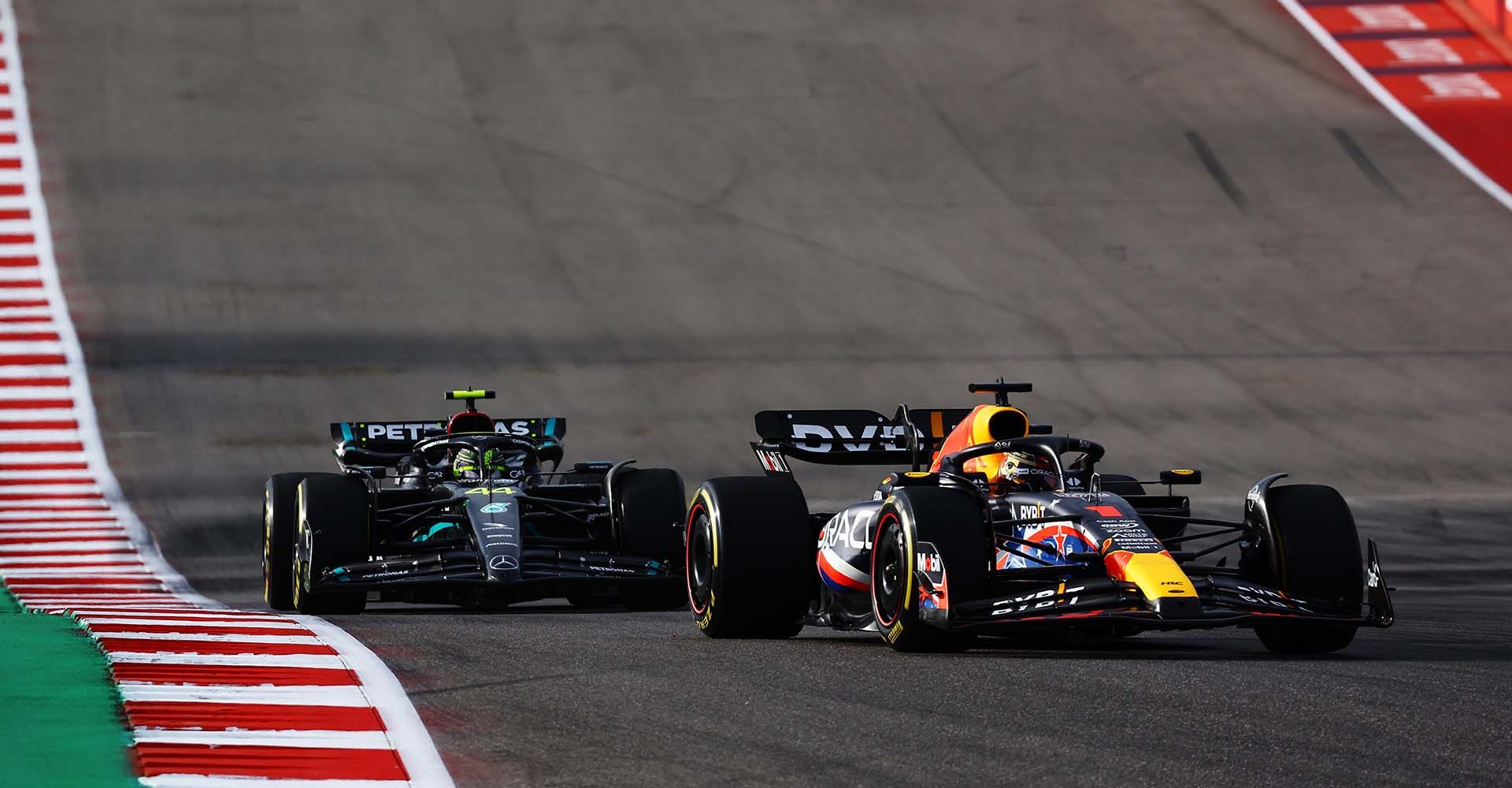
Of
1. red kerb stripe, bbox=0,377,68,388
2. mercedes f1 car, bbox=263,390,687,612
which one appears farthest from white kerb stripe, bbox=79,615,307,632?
red kerb stripe, bbox=0,377,68,388

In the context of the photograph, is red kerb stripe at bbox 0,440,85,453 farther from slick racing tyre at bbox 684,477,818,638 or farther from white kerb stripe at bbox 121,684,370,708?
white kerb stripe at bbox 121,684,370,708

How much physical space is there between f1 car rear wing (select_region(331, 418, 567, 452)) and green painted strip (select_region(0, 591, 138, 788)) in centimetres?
564

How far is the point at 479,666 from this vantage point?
9172mm

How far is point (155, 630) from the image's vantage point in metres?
10.7

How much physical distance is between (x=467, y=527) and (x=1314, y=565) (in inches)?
263

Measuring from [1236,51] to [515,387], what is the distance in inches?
672

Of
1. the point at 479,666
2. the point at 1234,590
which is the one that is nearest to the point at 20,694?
the point at 479,666

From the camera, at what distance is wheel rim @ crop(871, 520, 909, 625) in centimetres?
1013

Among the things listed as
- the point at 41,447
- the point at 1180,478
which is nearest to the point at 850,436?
the point at 1180,478

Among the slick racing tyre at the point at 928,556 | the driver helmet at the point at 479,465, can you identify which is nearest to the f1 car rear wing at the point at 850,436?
the slick racing tyre at the point at 928,556

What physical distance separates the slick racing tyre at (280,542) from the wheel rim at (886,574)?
18.6ft

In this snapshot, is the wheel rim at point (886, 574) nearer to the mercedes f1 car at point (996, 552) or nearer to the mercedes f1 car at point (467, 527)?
the mercedes f1 car at point (996, 552)

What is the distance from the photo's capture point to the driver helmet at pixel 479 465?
15516 millimetres

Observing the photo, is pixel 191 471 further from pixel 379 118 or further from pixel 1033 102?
Answer: pixel 1033 102
